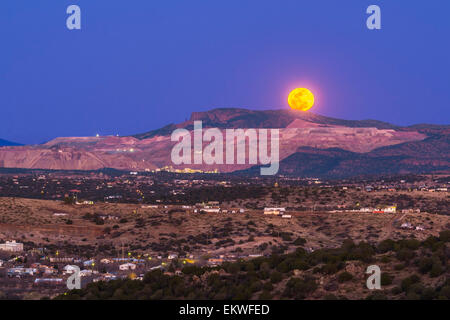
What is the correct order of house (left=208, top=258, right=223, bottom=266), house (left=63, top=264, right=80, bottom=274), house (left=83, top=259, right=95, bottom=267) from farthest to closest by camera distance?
1. house (left=83, top=259, right=95, bottom=267)
2. house (left=208, top=258, right=223, bottom=266)
3. house (left=63, top=264, right=80, bottom=274)

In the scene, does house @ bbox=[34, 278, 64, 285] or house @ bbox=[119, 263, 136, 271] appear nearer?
house @ bbox=[34, 278, 64, 285]

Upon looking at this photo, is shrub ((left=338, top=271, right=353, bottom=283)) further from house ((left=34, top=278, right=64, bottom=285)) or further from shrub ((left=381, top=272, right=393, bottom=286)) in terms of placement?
house ((left=34, top=278, right=64, bottom=285))

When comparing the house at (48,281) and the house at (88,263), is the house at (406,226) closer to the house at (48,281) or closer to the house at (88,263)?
the house at (88,263)

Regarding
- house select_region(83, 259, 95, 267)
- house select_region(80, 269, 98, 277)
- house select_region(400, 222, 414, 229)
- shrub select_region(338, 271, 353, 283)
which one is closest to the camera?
shrub select_region(338, 271, 353, 283)

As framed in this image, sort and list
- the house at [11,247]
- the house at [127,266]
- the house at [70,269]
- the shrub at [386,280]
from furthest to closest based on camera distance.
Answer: the house at [11,247] < the house at [127,266] < the house at [70,269] < the shrub at [386,280]

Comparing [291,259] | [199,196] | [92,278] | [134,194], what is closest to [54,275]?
[92,278]

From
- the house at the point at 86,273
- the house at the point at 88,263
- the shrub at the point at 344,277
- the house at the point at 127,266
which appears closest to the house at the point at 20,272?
the house at the point at 86,273

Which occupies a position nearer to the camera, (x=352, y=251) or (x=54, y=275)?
(x=352, y=251)

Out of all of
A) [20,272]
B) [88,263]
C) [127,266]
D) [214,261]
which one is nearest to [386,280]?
[214,261]

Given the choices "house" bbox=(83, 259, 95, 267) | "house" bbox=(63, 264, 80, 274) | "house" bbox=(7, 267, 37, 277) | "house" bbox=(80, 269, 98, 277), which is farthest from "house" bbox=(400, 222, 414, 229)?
Result: "house" bbox=(7, 267, 37, 277)
